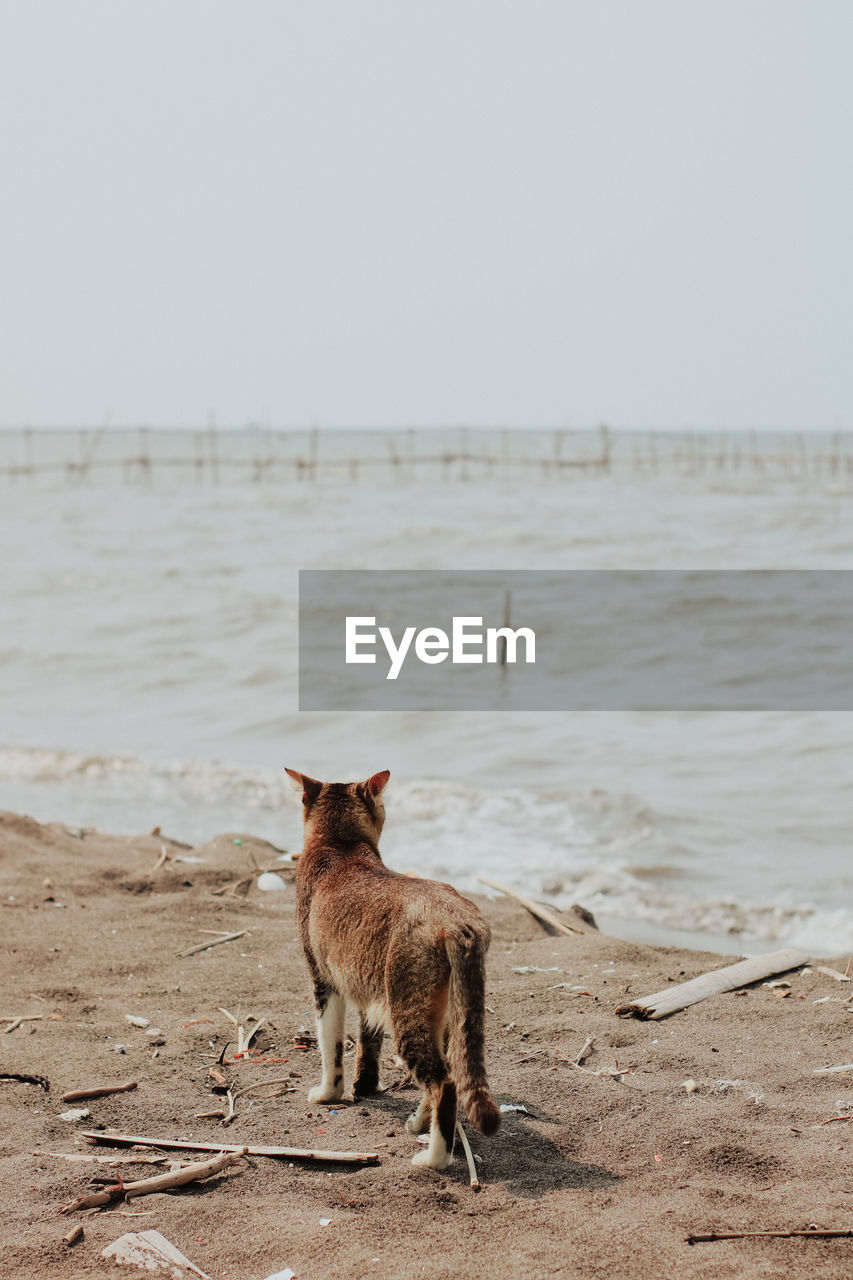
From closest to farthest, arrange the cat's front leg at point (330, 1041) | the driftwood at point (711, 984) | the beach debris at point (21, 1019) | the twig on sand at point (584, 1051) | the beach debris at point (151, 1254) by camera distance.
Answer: the beach debris at point (151, 1254) < the cat's front leg at point (330, 1041) < the twig on sand at point (584, 1051) < the beach debris at point (21, 1019) < the driftwood at point (711, 984)

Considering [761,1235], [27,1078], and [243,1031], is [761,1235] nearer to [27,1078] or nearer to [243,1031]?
[243,1031]

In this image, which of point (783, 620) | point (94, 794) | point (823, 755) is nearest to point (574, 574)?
point (783, 620)

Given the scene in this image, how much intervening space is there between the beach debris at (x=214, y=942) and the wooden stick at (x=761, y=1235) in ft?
10.5

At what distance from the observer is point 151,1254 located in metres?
2.96

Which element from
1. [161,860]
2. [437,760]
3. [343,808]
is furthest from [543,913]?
[437,760]

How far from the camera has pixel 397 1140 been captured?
368cm

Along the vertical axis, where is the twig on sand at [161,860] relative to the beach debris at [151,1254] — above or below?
below

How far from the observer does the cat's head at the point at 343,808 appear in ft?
13.5

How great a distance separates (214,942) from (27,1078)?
162 cm

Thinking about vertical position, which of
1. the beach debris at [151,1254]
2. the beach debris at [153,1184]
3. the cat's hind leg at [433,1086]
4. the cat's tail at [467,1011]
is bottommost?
the beach debris at [153,1184]

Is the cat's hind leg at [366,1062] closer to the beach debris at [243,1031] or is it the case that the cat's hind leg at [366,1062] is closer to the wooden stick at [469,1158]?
the wooden stick at [469,1158]

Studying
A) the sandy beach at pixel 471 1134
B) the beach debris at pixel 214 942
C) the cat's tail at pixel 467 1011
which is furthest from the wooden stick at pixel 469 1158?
the beach debris at pixel 214 942

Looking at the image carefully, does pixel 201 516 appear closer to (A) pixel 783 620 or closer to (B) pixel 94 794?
(A) pixel 783 620

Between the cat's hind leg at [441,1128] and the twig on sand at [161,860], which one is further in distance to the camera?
the twig on sand at [161,860]
